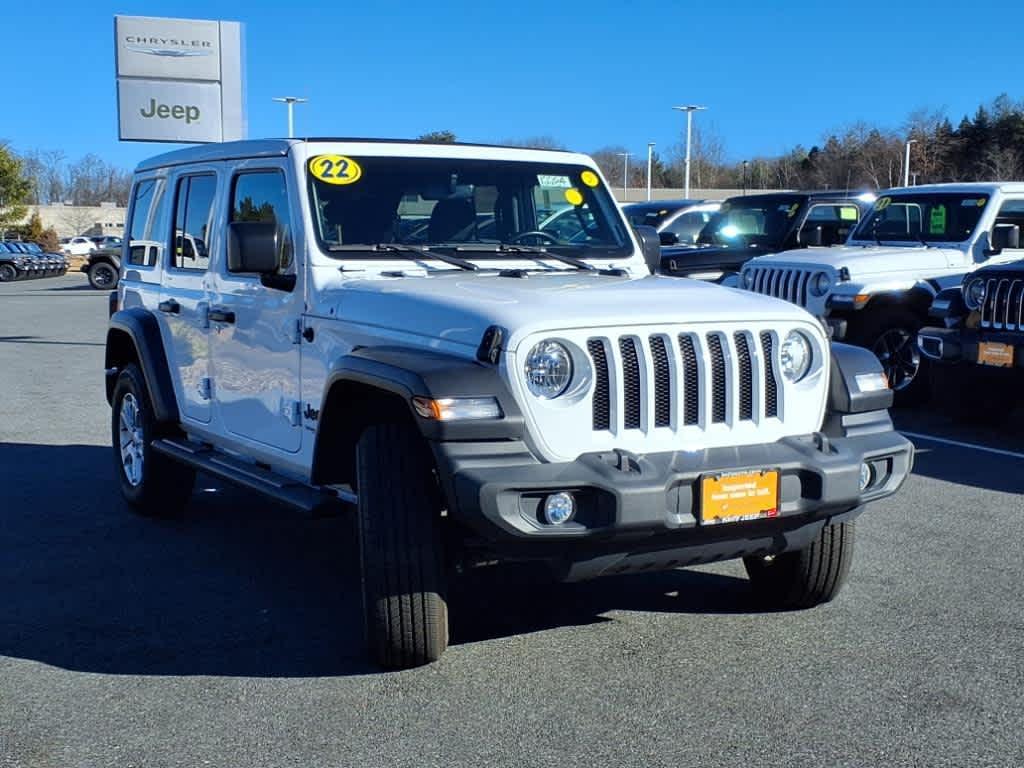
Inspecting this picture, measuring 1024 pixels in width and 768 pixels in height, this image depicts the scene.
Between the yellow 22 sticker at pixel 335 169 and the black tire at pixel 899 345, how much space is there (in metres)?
6.05

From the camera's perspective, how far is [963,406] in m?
9.98

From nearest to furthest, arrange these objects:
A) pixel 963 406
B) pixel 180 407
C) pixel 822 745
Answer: pixel 822 745 < pixel 180 407 < pixel 963 406

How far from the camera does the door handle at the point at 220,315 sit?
595 cm

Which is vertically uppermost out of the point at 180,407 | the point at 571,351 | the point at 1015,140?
the point at 1015,140

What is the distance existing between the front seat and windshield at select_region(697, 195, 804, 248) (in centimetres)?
914

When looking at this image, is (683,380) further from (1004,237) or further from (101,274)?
(101,274)

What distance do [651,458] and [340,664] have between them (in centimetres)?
140

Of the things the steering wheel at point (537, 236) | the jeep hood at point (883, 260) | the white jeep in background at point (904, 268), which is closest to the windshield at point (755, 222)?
the white jeep in background at point (904, 268)

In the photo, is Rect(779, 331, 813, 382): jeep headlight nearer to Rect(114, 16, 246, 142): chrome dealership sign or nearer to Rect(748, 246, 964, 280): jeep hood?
Rect(748, 246, 964, 280): jeep hood

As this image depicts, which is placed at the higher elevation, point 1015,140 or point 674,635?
point 1015,140

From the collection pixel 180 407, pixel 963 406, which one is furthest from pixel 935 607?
pixel 963 406

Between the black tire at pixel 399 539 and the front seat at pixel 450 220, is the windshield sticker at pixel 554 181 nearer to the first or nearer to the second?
the front seat at pixel 450 220

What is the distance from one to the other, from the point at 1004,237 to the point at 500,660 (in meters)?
7.75

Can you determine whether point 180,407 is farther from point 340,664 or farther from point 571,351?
point 571,351
